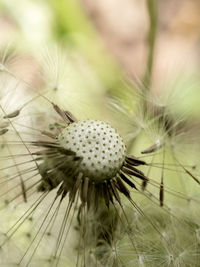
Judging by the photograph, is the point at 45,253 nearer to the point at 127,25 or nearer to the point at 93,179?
the point at 93,179

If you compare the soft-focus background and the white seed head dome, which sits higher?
the soft-focus background

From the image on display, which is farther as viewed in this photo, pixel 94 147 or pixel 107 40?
pixel 107 40

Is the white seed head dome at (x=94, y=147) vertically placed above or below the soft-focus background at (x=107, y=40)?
below

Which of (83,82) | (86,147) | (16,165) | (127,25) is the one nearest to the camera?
(86,147)

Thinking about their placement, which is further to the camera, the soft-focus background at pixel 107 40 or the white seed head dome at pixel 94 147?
the soft-focus background at pixel 107 40

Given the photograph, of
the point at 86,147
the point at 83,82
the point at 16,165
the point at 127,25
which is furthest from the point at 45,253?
the point at 127,25

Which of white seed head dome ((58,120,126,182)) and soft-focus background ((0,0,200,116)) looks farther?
soft-focus background ((0,0,200,116))

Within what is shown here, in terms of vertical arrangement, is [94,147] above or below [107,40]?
below

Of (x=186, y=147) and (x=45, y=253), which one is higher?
(x=186, y=147)
